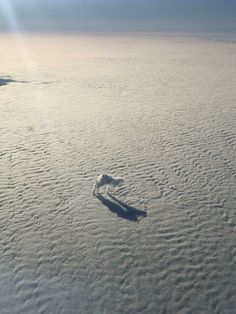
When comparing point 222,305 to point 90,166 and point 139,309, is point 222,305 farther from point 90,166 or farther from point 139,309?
point 90,166

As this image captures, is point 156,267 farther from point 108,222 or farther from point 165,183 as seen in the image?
point 165,183

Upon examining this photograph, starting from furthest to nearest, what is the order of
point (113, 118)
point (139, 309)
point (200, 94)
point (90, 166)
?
point (200, 94)
point (113, 118)
point (90, 166)
point (139, 309)

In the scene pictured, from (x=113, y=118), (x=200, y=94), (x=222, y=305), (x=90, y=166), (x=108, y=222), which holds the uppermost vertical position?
(x=200, y=94)

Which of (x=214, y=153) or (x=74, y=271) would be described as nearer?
(x=74, y=271)

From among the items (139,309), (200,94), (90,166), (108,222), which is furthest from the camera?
(200,94)

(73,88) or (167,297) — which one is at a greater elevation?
(73,88)

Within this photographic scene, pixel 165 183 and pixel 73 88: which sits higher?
pixel 73 88

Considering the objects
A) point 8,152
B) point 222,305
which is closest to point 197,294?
point 222,305

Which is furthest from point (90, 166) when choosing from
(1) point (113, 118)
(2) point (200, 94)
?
(2) point (200, 94)

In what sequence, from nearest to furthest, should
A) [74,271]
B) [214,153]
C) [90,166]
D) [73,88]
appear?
1. [74,271]
2. [90,166]
3. [214,153]
4. [73,88]

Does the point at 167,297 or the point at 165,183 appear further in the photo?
the point at 165,183
